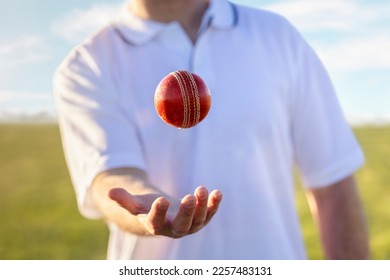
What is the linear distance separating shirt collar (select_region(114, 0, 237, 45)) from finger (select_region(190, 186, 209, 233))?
402 mm

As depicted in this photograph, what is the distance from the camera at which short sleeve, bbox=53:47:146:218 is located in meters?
1.04

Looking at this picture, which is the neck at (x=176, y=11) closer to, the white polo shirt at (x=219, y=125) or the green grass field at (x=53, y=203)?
the white polo shirt at (x=219, y=125)

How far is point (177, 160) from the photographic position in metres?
1.05

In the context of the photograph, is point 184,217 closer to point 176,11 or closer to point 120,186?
point 120,186

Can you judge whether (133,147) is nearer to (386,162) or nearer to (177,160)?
(177,160)

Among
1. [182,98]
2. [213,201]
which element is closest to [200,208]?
[213,201]

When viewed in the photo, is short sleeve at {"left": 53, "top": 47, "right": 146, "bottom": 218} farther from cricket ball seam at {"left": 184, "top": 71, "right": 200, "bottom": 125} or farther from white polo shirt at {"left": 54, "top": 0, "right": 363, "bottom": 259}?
cricket ball seam at {"left": 184, "top": 71, "right": 200, "bottom": 125}

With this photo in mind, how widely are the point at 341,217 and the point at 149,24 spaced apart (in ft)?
1.45

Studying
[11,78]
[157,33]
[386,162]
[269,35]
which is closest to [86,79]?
[157,33]

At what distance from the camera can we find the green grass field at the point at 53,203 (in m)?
2.80

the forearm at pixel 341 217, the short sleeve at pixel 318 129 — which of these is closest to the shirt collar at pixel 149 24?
the short sleeve at pixel 318 129

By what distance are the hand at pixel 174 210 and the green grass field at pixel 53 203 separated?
186 centimetres

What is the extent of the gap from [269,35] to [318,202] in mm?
288
